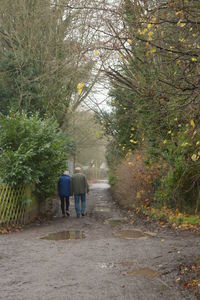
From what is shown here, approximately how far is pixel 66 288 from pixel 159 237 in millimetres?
4717

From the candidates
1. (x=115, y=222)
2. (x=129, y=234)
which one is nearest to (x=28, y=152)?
(x=115, y=222)

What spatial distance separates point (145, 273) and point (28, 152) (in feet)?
22.3

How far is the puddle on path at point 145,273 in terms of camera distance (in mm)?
6648

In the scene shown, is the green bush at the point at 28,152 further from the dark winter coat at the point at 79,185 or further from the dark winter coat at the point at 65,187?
the dark winter coat at the point at 79,185

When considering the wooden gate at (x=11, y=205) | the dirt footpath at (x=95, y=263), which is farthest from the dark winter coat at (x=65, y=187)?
the dirt footpath at (x=95, y=263)

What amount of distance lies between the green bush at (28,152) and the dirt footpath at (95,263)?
1.86 m

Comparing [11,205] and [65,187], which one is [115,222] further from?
[11,205]

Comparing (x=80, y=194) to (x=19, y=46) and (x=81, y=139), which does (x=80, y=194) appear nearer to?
(x=19, y=46)

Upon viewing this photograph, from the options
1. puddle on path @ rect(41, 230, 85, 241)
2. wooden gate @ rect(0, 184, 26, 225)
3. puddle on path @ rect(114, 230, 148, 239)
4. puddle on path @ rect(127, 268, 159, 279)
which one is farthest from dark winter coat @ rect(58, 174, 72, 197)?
puddle on path @ rect(127, 268, 159, 279)

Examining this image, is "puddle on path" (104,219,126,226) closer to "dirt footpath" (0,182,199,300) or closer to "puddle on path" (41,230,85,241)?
"dirt footpath" (0,182,199,300)

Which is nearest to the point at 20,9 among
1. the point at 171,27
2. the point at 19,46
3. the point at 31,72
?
the point at 19,46

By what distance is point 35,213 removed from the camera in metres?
15.0

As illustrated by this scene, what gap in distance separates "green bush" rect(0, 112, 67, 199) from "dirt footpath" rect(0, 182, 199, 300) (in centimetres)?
186

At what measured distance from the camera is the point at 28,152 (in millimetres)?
12625
